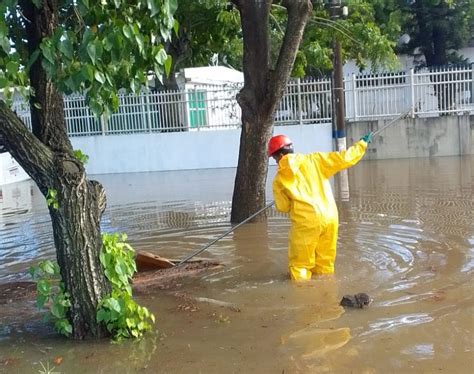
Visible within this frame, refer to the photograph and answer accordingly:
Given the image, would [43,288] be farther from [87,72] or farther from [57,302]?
[87,72]

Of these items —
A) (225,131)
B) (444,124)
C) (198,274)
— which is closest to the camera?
(198,274)

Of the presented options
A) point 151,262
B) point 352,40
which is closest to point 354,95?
point 352,40

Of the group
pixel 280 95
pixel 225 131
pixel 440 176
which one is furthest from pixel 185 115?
pixel 280 95

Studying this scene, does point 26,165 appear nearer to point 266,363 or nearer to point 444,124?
point 266,363

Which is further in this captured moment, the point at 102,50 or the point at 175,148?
the point at 175,148

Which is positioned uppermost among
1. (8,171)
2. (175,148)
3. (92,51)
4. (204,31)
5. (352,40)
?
(204,31)

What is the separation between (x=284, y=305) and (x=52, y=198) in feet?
6.48

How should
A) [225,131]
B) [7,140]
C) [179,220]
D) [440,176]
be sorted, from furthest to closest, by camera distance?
[225,131] < [440,176] < [179,220] < [7,140]

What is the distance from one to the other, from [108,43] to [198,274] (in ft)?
10.3

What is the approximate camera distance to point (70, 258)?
4.30m

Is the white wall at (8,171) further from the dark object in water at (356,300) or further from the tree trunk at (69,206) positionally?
the dark object in water at (356,300)

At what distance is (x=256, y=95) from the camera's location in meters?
8.46

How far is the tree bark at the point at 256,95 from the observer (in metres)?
8.34

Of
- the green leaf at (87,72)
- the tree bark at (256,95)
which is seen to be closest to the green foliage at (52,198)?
the green leaf at (87,72)
